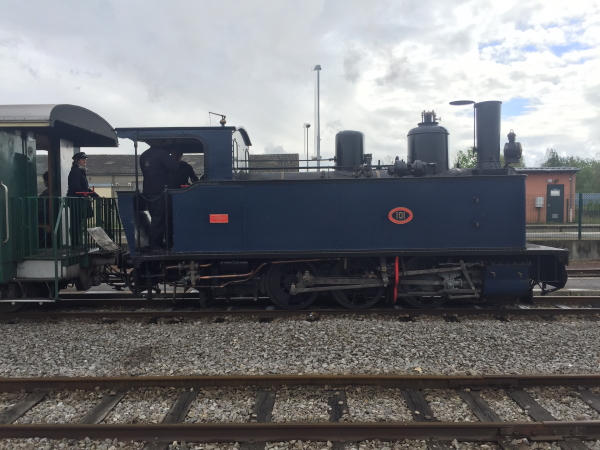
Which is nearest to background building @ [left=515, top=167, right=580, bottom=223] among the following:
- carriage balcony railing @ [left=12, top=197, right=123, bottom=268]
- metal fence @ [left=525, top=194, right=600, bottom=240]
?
metal fence @ [left=525, top=194, right=600, bottom=240]

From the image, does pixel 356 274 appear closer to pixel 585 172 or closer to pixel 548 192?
pixel 548 192

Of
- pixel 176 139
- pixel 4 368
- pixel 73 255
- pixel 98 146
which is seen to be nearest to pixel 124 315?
pixel 73 255

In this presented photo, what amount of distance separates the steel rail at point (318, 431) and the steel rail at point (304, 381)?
0.70m

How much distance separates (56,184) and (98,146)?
4.03 feet

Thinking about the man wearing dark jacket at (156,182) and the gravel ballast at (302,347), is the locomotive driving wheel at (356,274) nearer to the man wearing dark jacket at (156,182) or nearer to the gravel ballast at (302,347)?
the gravel ballast at (302,347)

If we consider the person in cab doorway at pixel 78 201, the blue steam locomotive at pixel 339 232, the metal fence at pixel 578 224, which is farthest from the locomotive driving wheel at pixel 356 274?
the metal fence at pixel 578 224

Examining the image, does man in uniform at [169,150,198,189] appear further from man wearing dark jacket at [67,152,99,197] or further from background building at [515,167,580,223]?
background building at [515,167,580,223]

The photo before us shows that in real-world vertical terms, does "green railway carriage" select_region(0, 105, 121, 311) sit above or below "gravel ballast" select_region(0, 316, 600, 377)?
above

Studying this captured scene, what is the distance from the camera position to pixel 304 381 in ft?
13.1

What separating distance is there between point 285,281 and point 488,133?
3.99m

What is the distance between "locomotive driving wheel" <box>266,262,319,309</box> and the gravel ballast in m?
0.56

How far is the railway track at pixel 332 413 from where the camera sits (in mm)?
3217

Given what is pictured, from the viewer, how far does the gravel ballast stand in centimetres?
443

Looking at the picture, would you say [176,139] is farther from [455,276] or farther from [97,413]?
[455,276]
